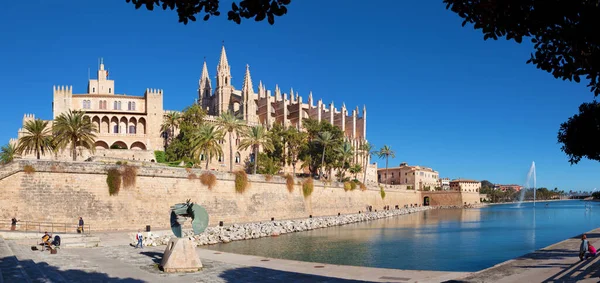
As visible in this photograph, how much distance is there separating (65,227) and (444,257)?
788 inches

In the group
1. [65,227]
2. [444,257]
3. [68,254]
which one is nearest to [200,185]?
[65,227]

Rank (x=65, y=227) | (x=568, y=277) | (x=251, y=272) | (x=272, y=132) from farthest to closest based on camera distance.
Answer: (x=272, y=132)
(x=65, y=227)
(x=251, y=272)
(x=568, y=277)

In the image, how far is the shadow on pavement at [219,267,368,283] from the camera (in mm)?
13949

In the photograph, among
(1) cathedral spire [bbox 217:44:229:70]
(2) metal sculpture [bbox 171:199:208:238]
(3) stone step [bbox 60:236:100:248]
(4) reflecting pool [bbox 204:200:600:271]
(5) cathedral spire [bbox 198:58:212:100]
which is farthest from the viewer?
(5) cathedral spire [bbox 198:58:212:100]

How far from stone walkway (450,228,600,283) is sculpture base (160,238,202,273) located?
8.53 metres

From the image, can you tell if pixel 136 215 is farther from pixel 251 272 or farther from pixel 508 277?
pixel 508 277

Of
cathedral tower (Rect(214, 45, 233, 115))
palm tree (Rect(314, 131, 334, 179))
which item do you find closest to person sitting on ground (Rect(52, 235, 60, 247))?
palm tree (Rect(314, 131, 334, 179))

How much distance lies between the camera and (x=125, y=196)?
28922mm

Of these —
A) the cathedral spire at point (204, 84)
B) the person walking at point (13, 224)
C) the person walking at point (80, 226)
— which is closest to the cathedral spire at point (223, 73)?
the cathedral spire at point (204, 84)

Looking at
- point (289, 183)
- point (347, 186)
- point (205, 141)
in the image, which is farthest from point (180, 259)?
point (347, 186)

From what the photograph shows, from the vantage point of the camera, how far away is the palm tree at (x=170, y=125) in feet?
183

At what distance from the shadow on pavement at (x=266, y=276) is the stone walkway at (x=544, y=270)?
4032 millimetres

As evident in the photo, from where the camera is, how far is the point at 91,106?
5384 centimetres

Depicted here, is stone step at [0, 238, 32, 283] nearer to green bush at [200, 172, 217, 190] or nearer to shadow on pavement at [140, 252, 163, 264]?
shadow on pavement at [140, 252, 163, 264]
